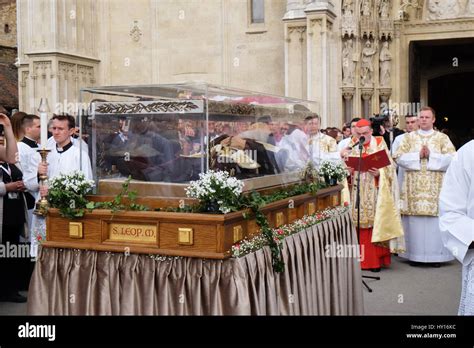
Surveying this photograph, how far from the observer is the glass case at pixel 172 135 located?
13.7ft

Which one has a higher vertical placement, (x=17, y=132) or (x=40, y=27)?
(x=40, y=27)

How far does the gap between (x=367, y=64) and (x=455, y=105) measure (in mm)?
10853

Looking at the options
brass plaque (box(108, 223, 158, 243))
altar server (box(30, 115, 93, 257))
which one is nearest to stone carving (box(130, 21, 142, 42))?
altar server (box(30, 115, 93, 257))

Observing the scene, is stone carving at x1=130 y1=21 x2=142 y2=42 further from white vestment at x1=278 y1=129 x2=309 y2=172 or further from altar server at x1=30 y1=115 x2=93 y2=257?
white vestment at x1=278 y1=129 x2=309 y2=172

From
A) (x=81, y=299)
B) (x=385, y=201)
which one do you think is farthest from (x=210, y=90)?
(x=385, y=201)

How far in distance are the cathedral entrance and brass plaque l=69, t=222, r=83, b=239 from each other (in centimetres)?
1713

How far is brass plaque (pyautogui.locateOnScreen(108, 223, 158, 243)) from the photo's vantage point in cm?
408

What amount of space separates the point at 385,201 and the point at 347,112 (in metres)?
6.80

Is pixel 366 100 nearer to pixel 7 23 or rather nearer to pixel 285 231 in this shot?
pixel 285 231

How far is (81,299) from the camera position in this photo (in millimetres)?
4375

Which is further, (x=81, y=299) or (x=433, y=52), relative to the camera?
(x=433, y=52)
